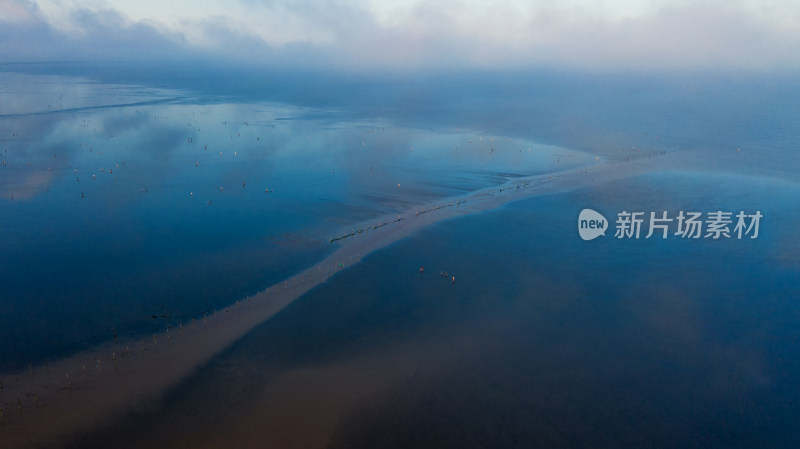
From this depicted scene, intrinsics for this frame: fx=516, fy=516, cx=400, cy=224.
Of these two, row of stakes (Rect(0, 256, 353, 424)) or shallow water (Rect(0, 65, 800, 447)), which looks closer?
shallow water (Rect(0, 65, 800, 447))

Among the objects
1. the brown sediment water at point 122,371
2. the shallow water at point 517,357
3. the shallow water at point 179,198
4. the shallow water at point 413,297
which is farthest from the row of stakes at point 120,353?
the shallow water at point 517,357

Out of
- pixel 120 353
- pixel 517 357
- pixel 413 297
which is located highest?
pixel 413 297

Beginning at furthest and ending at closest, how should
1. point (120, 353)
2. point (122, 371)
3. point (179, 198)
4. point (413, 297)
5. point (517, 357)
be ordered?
point (179, 198), point (413, 297), point (517, 357), point (120, 353), point (122, 371)

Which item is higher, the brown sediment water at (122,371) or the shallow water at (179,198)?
the shallow water at (179,198)

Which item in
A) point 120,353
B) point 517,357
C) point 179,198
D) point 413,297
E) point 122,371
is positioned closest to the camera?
point 122,371

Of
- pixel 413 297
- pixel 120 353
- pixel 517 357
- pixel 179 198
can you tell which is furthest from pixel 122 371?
pixel 179 198

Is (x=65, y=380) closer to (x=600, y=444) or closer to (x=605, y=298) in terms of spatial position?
(x=600, y=444)

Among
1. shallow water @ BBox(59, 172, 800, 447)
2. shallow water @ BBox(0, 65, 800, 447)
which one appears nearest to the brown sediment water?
shallow water @ BBox(0, 65, 800, 447)

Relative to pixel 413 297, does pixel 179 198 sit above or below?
above

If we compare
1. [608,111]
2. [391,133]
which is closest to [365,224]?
[391,133]

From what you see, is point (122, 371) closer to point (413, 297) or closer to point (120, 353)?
point (120, 353)

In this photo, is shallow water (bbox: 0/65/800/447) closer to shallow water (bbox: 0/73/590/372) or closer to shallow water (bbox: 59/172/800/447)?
shallow water (bbox: 59/172/800/447)

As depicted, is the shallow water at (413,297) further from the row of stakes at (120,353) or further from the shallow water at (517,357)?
the row of stakes at (120,353)
